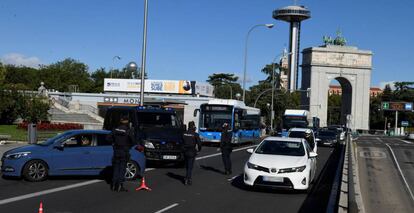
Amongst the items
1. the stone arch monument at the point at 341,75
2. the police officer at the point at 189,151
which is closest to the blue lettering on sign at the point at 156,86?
the stone arch monument at the point at 341,75

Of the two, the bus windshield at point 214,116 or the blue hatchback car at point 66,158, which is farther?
the bus windshield at point 214,116

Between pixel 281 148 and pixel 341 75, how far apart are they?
91.7 meters

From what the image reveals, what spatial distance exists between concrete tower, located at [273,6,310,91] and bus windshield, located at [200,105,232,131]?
386 feet

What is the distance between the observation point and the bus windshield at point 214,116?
36250mm

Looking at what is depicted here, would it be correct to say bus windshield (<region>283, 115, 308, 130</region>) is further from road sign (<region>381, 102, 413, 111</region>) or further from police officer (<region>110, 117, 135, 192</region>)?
road sign (<region>381, 102, 413, 111</region>)

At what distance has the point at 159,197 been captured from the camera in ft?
41.6

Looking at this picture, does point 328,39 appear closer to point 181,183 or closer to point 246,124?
point 246,124

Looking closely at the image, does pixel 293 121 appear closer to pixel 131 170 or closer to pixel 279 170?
pixel 131 170

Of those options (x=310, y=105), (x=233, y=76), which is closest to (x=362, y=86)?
(x=310, y=105)

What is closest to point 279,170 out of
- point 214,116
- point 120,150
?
point 120,150

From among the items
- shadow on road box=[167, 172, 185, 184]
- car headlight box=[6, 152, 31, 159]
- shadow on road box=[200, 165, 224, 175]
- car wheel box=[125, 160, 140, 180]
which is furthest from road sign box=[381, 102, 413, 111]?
car headlight box=[6, 152, 31, 159]

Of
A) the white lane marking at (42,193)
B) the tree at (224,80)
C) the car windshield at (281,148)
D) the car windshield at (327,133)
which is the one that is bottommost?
the white lane marking at (42,193)

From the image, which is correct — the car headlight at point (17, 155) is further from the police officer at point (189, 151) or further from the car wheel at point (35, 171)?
the police officer at point (189, 151)

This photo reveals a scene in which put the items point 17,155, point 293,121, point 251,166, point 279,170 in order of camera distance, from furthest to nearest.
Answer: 1. point 293,121
2. point 17,155
3. point 251,166
4. point 279,170
